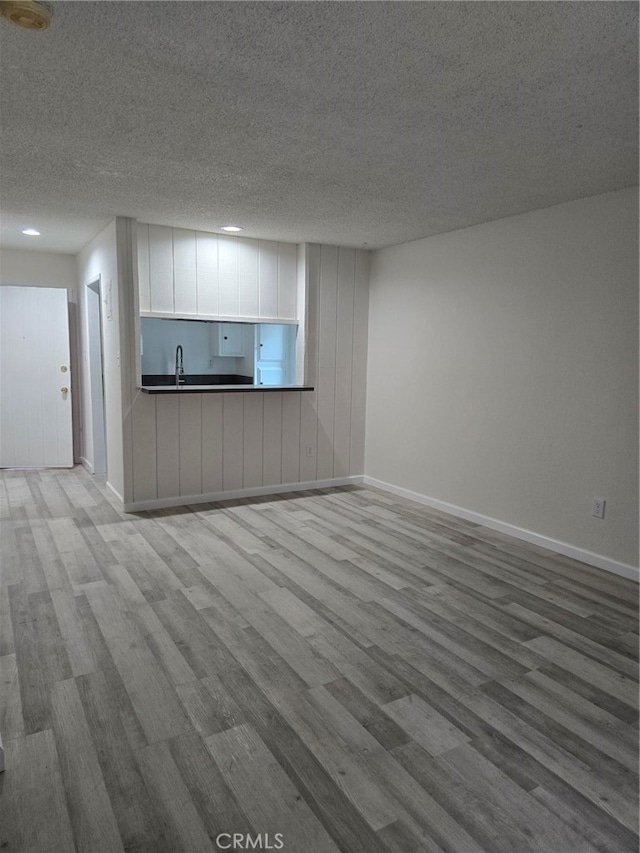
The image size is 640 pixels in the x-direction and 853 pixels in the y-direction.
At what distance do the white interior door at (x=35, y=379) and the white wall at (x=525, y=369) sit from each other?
11.8 ft

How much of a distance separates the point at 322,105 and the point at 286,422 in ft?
11.1

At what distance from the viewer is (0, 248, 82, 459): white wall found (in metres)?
5.86

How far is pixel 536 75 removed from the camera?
200 centimetres

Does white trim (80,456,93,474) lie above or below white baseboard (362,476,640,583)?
above

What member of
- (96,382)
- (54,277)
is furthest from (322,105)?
(54,277)

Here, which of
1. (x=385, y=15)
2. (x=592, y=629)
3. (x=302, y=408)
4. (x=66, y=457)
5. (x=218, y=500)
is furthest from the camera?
(x=66, y=457)

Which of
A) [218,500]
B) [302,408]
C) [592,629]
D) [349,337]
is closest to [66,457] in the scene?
[218,500]

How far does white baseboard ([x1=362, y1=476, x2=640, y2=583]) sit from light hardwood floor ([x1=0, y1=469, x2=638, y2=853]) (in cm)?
8

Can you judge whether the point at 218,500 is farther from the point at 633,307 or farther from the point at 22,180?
the point at 633,307

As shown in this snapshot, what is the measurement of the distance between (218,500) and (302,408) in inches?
47.1

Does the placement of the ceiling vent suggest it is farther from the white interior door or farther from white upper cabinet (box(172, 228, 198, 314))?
the white interior door
